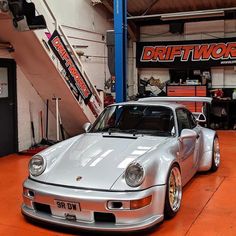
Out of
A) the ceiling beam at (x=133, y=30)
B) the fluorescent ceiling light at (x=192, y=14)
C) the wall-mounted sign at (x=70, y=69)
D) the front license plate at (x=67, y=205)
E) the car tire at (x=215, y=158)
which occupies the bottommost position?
the car tire at (x=215, y=158)

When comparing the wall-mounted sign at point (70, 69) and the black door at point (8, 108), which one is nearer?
the wall-mounted sign at point (70, 69)

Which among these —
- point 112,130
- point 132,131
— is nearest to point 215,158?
point 132,131

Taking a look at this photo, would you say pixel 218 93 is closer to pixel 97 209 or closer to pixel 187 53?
pixel 187 53

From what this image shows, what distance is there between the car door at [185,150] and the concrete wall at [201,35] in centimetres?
731

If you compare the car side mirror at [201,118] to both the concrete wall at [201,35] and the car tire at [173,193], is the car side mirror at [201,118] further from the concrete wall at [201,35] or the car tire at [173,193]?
the concrete wall at [201,35]

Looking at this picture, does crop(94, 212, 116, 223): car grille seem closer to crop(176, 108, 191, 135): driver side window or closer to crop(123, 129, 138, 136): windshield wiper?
crop(123, 129, 138, 136): windshield wiper

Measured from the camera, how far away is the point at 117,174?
335 centimetres

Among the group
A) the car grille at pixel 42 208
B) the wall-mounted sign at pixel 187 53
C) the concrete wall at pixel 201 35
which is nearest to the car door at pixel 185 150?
the car grille at pixel 42 208

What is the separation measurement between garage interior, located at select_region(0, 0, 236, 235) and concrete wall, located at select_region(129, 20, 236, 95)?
3cm

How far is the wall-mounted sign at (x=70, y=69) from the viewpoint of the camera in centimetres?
684

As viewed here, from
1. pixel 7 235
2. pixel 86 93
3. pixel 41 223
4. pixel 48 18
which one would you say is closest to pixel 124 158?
pixel 41 223

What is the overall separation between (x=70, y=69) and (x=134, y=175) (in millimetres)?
4452

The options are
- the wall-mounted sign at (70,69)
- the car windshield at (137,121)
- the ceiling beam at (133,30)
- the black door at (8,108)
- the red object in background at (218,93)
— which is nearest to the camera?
the car windshield at (137,121)

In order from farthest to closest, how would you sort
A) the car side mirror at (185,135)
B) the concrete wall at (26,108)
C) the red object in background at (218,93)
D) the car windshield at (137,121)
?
1. the red object in background at (218,93)
2. the concrete wall at (26,108)
3. the car windshield at (137,121)
4. the car side mirror at (185,135)
